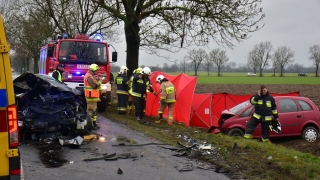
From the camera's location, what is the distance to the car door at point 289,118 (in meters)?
12.9

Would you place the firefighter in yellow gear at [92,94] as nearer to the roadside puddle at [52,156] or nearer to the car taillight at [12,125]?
the roadside puddle at [52,156]

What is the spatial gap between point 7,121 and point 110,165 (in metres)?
3.47

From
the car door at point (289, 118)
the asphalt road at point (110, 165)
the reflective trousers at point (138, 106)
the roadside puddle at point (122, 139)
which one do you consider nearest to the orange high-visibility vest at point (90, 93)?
the roadside puddle at point (122, 139)

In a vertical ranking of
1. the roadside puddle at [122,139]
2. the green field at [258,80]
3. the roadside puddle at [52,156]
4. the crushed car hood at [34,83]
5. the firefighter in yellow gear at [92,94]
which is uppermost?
the crushed car hood at [34,83]

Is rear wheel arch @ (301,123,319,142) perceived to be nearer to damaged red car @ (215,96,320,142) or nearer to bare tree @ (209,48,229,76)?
damaged red car @ (215,96,320,142)

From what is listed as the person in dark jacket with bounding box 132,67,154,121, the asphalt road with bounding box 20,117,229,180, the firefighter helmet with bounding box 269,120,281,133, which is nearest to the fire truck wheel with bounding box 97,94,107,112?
the person in dark jacket with bounding box 132,67,154,121

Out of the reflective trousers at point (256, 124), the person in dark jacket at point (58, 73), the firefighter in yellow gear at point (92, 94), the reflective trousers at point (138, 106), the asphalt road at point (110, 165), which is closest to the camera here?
the asphalt road at point (110, 165)

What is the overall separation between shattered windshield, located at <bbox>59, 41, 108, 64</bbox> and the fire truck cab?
1125 centimetres

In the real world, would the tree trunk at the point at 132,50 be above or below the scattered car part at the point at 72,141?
above

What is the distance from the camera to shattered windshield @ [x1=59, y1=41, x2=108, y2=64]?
50.7 ft

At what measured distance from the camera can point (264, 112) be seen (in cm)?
1164

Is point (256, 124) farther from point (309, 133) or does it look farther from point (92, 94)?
point (92, 94)

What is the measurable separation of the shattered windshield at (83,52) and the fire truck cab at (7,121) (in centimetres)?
1125

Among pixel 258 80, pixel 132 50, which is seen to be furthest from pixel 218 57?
pixel 132 50
